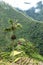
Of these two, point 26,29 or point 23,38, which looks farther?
point 26,29

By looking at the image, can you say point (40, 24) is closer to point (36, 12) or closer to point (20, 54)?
point (20, 54)

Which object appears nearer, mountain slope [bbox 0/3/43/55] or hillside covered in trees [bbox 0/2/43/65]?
hillside covered in trees [bbox 0/2/43/65]

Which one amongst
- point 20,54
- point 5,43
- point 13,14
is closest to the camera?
point 20,54

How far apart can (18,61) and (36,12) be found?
65.8 metres

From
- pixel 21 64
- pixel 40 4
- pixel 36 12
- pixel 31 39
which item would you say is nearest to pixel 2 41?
pixel 31 39

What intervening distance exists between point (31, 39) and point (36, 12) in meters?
43.5

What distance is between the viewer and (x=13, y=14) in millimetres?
68250

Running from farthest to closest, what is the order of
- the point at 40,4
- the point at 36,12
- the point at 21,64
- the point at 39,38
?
the point at 40,4
the point at 36,12
the point at 39,38
the point at 21,64

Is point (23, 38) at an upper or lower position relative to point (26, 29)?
lower

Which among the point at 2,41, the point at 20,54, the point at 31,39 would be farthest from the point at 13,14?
the point at 20,54

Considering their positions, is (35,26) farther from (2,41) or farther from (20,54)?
(20,54)

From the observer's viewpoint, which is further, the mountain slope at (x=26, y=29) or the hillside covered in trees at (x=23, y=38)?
the mountain slope at (x=26, y=29)

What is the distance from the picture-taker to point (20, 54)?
118 ft

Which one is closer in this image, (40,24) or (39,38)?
(39,38)
